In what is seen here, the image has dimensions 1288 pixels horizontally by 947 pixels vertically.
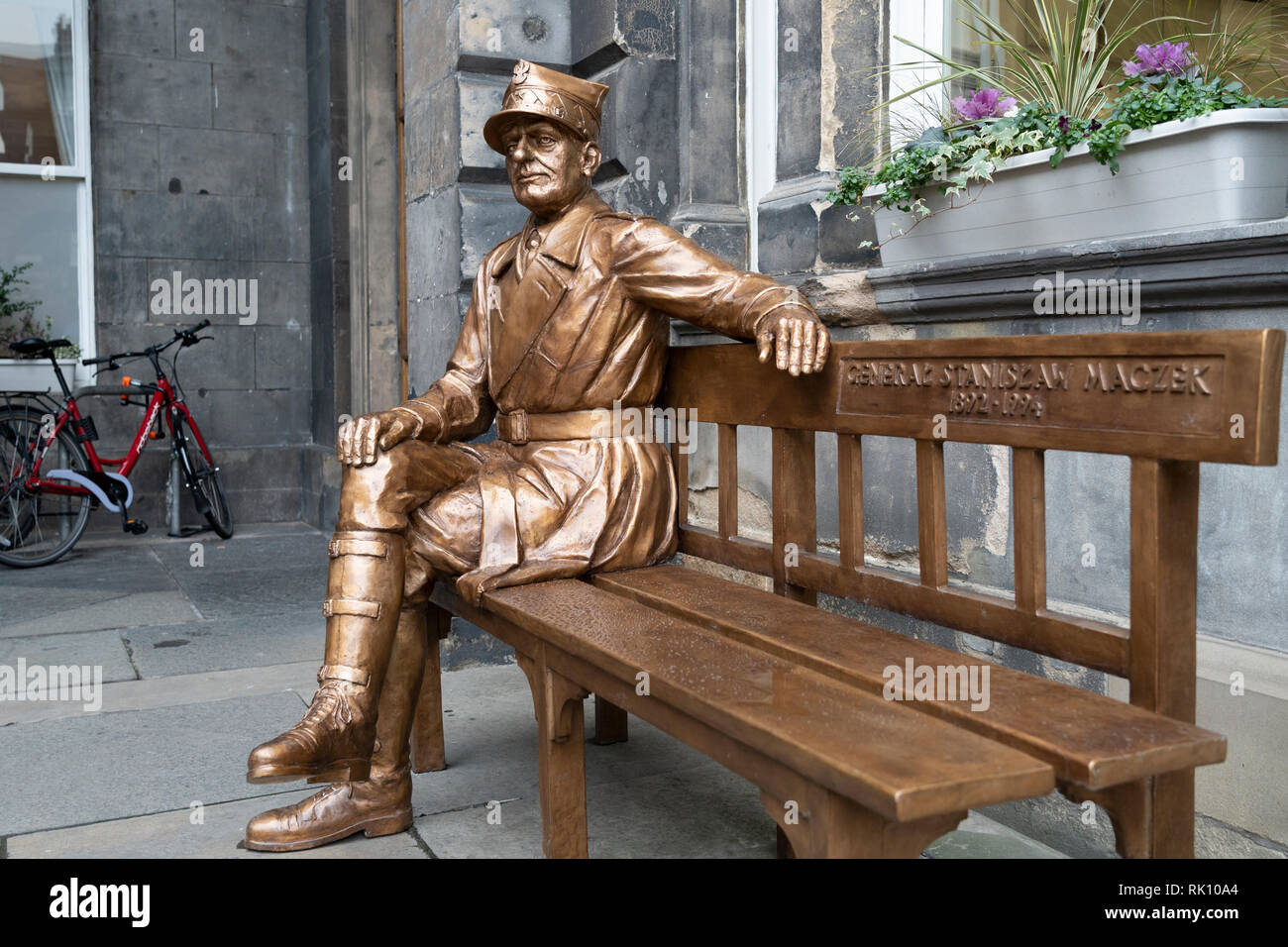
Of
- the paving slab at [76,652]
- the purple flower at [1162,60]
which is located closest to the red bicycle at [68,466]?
the paving slab at [76,652]

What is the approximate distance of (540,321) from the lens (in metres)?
3.26

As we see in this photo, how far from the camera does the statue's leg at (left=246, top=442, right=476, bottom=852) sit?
2676 millimetres

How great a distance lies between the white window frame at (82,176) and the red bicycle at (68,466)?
0.24 m

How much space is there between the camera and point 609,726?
3.76 metres

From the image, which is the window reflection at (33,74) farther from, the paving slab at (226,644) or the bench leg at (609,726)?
the bench leg at (609,726)

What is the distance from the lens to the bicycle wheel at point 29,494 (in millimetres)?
7086

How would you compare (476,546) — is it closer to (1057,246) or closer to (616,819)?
(616,819)

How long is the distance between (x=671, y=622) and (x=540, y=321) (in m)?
1.04

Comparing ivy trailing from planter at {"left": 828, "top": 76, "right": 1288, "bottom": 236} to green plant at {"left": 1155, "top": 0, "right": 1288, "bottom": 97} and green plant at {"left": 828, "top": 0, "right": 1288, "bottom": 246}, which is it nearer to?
green plant at {"left": 828, "top": 0, "right": 1288, "bottom": 246}

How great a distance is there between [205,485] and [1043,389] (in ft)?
22.7
